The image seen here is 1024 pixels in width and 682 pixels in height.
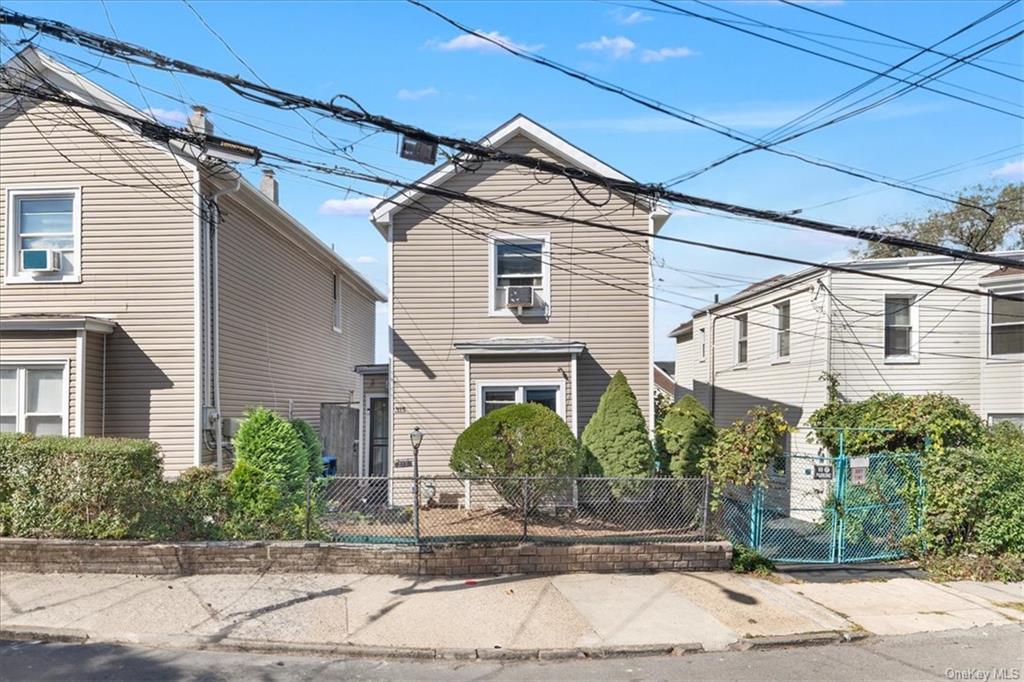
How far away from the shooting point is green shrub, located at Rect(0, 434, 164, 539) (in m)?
8.52

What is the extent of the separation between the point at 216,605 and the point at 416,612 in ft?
7.00

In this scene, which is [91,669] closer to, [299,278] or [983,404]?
[299,278]

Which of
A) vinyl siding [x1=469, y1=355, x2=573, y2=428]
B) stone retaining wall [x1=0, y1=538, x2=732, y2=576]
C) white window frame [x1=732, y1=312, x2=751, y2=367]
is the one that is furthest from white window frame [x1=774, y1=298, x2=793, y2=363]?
stone retaining wall [x1=0, y1=538, x2=732, y2=576]

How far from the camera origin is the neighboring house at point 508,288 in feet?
42.2

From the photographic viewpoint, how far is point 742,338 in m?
19.1

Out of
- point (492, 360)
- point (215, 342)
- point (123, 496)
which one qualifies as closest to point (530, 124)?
point (492, 360)

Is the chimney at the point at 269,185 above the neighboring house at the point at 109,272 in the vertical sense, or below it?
above

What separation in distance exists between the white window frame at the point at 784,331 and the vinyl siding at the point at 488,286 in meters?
4.66

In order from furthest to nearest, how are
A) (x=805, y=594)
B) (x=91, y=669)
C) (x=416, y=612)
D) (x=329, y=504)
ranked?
(x=329, y=504) → (x=805, y=594) → (x=416, y=612) → (x=91, y=669)

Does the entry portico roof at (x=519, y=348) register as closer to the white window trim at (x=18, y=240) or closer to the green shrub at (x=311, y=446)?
the green shrub at (x=311, y=446)

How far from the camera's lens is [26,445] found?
8.65 meters

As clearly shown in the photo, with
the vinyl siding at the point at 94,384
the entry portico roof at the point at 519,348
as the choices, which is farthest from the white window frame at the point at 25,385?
the entry portico roof at the point at 519,348

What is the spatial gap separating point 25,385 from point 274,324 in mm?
4781

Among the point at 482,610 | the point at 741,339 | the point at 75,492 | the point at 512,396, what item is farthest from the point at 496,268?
the point at 741,339
